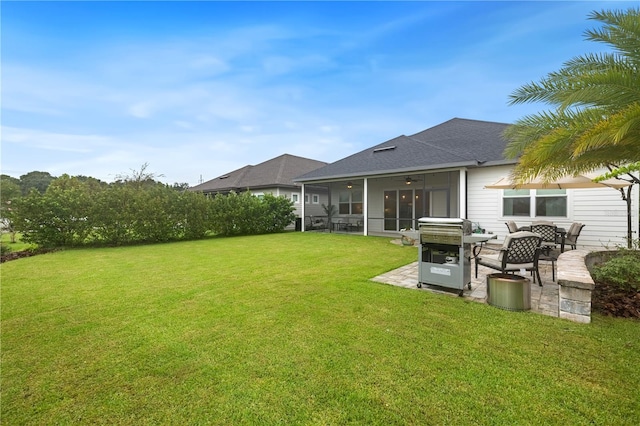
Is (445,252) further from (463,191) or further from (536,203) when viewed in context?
(536,203)

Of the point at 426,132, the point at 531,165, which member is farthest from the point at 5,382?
the point at 426,132

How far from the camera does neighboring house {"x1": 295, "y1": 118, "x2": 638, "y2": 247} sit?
335 inches

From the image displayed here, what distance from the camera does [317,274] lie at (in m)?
5.77


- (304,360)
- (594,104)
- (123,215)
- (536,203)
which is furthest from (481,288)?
(123,215)

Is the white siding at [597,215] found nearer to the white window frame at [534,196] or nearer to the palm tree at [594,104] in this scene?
the white window frame at [534,196]

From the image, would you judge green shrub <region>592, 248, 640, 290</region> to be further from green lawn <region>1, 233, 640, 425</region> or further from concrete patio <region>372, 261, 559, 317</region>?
green lawn <region>1, 233, 640, 425</region>

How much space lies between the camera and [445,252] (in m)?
4.68

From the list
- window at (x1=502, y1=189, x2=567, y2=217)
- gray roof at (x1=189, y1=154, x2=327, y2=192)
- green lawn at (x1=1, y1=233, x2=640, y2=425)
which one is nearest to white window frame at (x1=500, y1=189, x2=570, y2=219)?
window at (x1=502, y1=189, x2=567, y2=217)

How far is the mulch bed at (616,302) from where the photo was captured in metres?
3.47

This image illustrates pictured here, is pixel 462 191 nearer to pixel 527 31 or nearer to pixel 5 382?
pixel 527 31

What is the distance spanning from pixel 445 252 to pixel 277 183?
1474 centimetres

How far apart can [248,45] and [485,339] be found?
1187 centimetres

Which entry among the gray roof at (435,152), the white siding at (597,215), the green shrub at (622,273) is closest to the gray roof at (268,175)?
the gray roof at (435,152)

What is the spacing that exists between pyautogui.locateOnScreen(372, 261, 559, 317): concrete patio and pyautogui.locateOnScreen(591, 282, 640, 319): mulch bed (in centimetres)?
45
